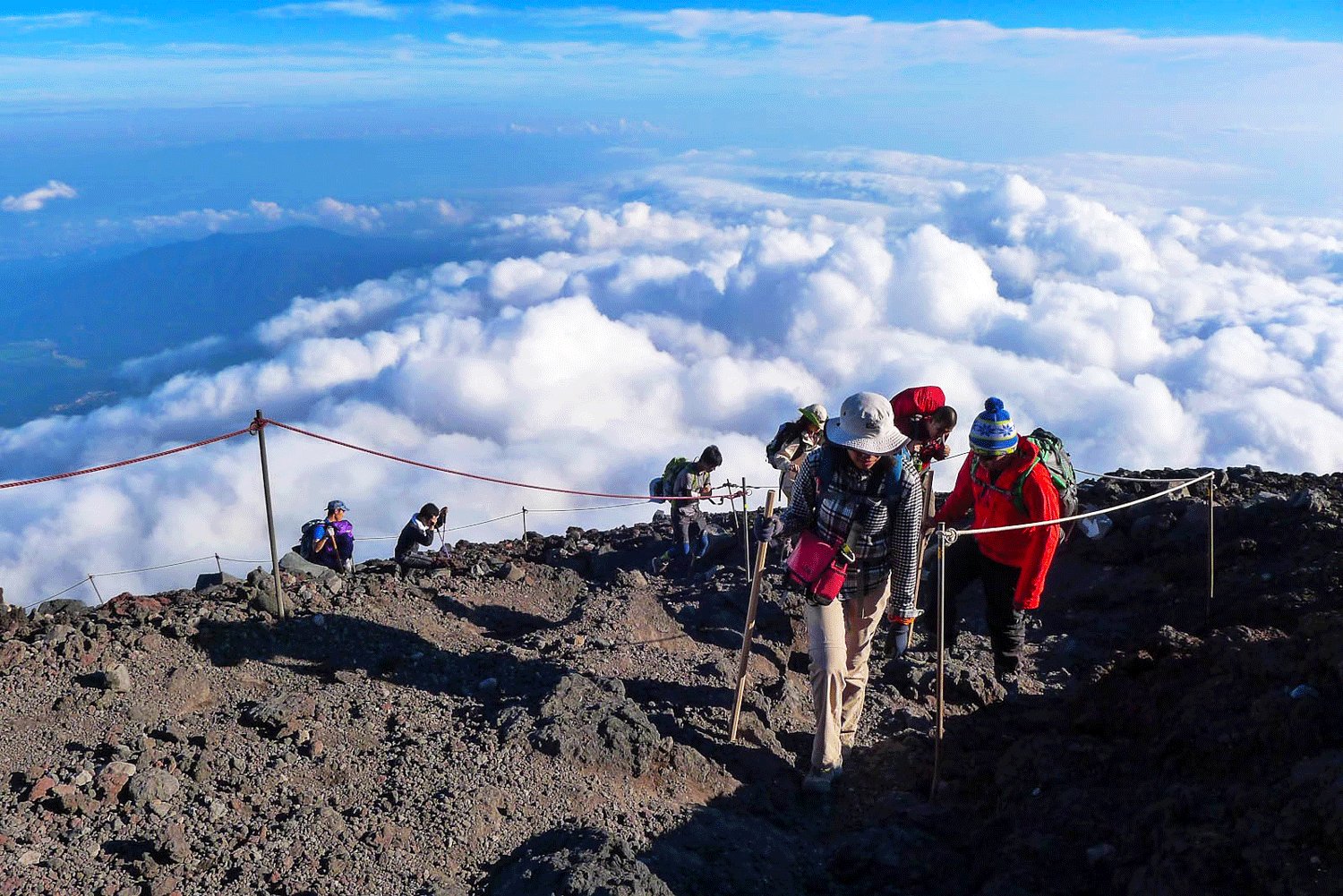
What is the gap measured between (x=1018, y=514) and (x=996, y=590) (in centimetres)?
63

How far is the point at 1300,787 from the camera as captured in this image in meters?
3.88

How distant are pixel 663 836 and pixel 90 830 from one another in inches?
113

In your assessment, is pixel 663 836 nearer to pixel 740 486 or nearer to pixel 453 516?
pixel 740 486

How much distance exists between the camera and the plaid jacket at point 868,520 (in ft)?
17.4

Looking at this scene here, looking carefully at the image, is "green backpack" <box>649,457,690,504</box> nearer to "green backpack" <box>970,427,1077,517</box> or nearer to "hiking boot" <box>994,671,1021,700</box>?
"hiking boot" <box>994,671,1021,700</box>

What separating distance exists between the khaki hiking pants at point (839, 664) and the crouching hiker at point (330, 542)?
21.4 feet

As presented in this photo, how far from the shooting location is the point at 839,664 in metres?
5.46

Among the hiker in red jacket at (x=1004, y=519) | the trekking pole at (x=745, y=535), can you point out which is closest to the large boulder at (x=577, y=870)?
the hiker in red jacket at (x=1004, y=519)

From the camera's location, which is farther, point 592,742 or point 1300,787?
point 592,742

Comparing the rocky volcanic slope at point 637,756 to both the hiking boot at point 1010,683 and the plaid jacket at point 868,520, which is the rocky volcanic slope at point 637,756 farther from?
the plaid jacket at point 868,520

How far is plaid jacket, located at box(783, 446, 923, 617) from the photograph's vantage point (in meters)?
5.30

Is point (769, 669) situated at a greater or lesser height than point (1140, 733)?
lesser

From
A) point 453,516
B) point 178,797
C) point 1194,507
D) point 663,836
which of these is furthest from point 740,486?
point 453,516

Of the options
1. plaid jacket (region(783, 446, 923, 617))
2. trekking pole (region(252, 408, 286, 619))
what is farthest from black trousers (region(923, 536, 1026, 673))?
trekking pole (region(252, 408, 286, 619))
